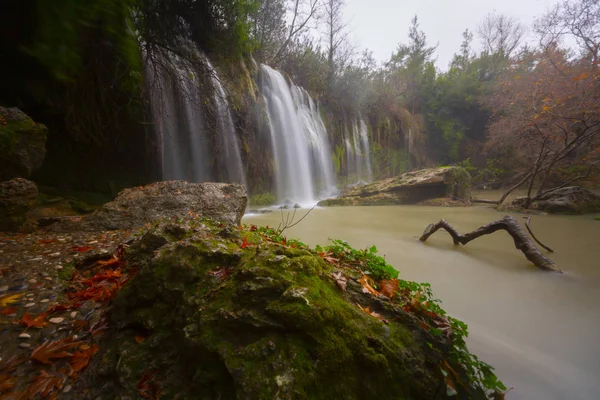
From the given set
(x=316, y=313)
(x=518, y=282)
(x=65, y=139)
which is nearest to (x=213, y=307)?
(x=316, y=313)

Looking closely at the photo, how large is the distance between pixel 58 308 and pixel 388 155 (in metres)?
20.2

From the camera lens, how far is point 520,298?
2492 mm

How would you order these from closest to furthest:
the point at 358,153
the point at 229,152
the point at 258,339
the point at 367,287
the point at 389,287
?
the point at 258,339, the point at 367,287, the point at 389,287, the point at 229,152, the point at 358,153

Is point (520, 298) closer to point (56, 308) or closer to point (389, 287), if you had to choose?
point (389, 287)

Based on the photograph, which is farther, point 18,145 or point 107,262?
point 18,145

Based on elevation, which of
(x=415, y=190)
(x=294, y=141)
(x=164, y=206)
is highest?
(x=294, y=141)

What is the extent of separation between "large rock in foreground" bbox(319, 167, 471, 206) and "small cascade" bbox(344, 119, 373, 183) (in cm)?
547

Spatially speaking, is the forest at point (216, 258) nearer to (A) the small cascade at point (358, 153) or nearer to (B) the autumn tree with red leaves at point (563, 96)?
(B) the autumn tree with red leaves at point (563, 96)

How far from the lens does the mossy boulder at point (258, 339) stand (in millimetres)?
1044

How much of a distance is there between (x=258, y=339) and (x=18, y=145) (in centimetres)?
438

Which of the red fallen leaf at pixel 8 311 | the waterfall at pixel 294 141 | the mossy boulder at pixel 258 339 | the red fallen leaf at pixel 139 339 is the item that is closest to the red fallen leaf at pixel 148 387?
the mossy boulder at pixel 258 339

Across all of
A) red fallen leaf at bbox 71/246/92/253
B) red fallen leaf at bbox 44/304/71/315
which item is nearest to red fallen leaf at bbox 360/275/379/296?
red fallen leaf at bbox 44/304/71/315

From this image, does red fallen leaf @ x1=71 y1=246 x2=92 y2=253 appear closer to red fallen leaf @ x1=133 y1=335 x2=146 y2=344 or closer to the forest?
the forest

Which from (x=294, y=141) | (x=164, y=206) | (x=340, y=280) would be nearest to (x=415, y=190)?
(x=294, y=141)
